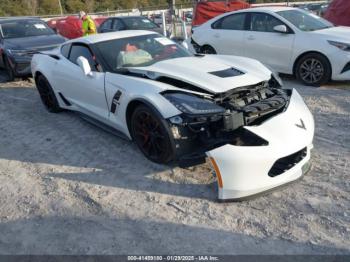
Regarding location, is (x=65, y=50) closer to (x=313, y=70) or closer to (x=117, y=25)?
(x=313, y=70)

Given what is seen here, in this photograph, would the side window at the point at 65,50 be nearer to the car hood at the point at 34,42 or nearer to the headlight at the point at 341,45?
the car hood at the point at 34,42

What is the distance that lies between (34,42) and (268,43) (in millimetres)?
5517

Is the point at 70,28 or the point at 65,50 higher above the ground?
the point at 65,50

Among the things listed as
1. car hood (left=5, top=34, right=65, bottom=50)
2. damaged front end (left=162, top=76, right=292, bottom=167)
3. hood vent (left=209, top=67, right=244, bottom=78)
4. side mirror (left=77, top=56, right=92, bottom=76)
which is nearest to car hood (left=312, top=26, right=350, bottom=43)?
hood vent (left=209, top=67, right=244, bottom=78)

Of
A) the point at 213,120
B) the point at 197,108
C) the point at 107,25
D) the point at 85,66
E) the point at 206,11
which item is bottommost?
the point at 206,11

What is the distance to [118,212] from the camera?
3.28 m

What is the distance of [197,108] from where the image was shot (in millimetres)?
3377

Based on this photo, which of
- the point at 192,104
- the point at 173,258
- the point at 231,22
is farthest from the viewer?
the point at 231,22

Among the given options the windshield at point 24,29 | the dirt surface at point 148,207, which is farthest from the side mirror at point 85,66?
the windshield at point 24,29

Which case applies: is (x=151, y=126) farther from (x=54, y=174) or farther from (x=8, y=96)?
(x=8, y=96)

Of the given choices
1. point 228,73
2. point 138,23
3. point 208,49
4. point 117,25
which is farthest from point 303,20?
point 117,25

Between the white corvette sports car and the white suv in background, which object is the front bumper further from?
the white suv in background

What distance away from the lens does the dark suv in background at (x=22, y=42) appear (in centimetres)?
834

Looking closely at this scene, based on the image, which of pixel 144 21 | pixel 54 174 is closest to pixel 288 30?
pixel 54 174
